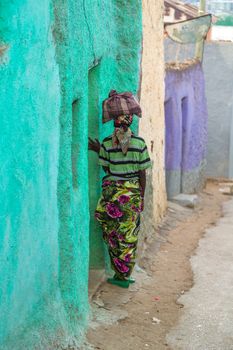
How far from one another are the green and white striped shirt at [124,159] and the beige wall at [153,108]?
7.30 feet

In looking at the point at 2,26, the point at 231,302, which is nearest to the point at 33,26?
the point at 2,26

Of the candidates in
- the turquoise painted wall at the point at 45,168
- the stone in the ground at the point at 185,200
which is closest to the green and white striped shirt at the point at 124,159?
the turquoise painted wall at the point at 45,168

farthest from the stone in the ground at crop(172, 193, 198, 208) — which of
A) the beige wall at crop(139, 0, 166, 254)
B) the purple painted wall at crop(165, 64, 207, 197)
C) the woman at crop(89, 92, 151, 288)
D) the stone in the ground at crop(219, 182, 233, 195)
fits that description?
the woman at crop(89, 92, 151, 288)

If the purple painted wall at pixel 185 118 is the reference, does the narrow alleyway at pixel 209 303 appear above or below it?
below

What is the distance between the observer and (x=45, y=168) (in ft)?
16.7

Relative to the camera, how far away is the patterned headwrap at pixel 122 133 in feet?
22.5

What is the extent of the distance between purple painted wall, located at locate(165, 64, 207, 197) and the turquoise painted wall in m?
6.07

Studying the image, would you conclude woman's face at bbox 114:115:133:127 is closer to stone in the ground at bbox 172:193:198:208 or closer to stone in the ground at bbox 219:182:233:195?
stone in the ground at bbox 172:193:198:208

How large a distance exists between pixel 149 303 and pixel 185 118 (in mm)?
7149

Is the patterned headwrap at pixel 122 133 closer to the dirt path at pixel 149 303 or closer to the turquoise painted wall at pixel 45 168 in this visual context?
the turquoise painted wall at pixel 45 168

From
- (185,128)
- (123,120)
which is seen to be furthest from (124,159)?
(185,128)

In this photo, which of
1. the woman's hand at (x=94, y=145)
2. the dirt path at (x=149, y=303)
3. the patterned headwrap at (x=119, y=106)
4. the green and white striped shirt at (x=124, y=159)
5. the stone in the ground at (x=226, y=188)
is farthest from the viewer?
the stone in the ground at (x=226, y=188)

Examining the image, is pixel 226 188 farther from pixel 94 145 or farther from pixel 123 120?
pixel 123 120

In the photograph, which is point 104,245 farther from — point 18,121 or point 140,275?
point 18,121
